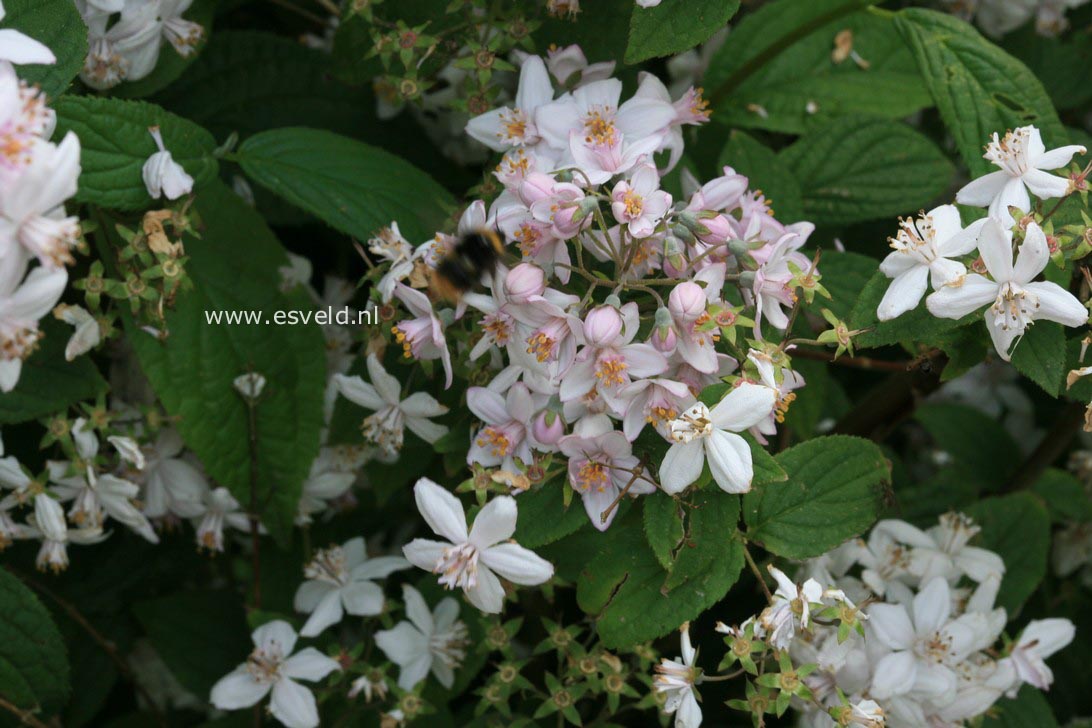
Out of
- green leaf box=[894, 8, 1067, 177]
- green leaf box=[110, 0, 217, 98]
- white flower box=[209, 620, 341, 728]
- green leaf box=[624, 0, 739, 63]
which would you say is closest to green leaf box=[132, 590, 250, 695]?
white flower box=[209, 620, 341, 728]

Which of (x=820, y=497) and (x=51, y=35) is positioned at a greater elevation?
(x=51, y=35)

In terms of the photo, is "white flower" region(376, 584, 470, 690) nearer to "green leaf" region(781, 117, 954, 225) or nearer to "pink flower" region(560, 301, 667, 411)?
"pink flower" region(560, 301, 667, 411)

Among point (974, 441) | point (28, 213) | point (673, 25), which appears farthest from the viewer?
point (974, 441)

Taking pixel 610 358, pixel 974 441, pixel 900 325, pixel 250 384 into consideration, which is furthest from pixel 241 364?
pixel 974 441

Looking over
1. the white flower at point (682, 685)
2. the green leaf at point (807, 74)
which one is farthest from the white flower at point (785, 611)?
the green leaf at point (807, 74)

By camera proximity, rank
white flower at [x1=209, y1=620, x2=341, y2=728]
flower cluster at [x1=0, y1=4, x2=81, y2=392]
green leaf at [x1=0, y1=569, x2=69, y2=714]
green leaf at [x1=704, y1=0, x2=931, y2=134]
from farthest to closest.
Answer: green leaf at [x1=704, y1=0, x2=931, y2=134] < white flower at [x1=209, y1=620, x2=341, y2=728] < green leaf at [x1=0, y1=569, x2=69, y2=714] < flower cluster at [x1=0, y1=4, x2=81, y2=392]

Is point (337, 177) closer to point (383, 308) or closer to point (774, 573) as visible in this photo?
point (383, 308)

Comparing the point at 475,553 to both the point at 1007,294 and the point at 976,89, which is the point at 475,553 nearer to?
the point at 1007,294

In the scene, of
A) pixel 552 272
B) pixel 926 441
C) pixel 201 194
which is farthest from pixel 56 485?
pixel 926 441
